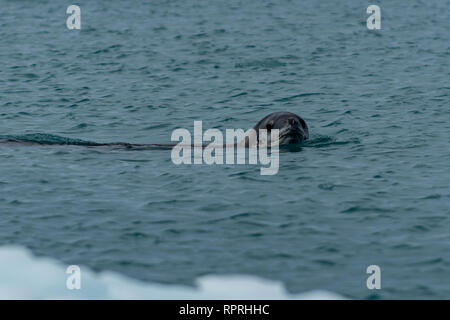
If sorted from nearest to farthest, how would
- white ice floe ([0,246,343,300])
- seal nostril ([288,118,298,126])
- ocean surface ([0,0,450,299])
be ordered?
1. white ice floe ([0,246,343,300])
2. ocean surface ([0,0,450,299])
3. seal nostril ([288,118,298,126])

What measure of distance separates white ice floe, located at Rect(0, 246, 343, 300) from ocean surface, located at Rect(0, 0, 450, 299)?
18 cm

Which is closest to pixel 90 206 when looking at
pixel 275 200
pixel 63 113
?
pixel 275 200

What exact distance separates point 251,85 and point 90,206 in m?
12.5

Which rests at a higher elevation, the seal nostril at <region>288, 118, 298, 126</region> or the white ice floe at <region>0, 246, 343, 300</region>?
the seal nostril at <region>288, 118, 298, 126</region>

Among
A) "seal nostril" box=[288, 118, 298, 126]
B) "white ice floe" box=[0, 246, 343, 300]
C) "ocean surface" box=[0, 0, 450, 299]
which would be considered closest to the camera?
"white ice floe" box=[0, 246, 343, 300]

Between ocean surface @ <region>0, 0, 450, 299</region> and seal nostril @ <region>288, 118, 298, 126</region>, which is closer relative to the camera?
ocean surface @ <region>0, 0, 450, 299</region>

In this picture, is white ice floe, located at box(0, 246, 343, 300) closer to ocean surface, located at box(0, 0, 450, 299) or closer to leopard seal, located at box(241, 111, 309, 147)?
ocean surface, located at box(0, 0, 450, 299)

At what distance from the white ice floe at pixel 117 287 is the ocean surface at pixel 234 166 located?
18cm

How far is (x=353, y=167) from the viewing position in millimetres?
17938

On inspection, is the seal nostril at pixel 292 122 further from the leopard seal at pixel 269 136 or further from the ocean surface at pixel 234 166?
the ocean surface at pixel 234 166

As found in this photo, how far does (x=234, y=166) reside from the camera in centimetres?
1823

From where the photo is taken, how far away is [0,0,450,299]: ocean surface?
13312 mm

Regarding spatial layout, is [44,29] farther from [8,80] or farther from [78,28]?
[8,80]

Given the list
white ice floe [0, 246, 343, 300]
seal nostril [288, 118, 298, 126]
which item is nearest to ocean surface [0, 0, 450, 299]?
white ice floe [0, 246, 343, 300]
